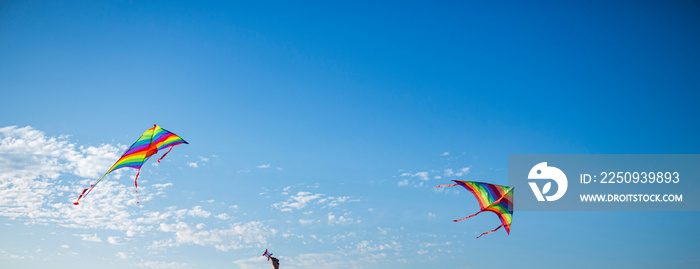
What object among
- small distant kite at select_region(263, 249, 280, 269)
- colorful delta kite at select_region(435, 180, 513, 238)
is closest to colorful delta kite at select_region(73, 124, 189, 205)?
small distant kite at select_region(263, 249, 280, 269)

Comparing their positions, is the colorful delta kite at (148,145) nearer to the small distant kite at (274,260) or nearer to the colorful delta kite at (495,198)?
the small distant kite at (274,260)

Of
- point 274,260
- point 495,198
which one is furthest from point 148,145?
point 495,198

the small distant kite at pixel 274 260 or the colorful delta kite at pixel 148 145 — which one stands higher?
the colorful delta kite at pixel 148 145

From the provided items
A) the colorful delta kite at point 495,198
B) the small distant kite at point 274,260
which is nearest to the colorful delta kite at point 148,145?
the small distant kite at point 274,260

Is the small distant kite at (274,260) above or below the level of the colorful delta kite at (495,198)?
below

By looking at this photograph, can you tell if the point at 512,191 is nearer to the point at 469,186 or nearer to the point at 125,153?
the point at 469,186

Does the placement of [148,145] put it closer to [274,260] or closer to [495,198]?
[274,260]

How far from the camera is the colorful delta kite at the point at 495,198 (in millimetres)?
21359

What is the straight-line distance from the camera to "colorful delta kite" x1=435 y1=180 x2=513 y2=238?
2136 cm

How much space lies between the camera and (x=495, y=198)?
70.9ft

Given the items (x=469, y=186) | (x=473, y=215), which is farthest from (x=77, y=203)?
(x=469, y=186)

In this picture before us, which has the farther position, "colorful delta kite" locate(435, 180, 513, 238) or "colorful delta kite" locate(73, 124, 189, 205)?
"colorful delta kite" locate(435, 180, 513, 238)

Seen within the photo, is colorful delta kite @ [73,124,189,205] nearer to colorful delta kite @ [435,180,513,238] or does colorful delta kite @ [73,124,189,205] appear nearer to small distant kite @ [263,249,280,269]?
small distant kite @ [263,249,280,269]

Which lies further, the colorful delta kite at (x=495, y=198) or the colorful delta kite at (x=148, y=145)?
the colorful delta kite at (x=495, y=198)
